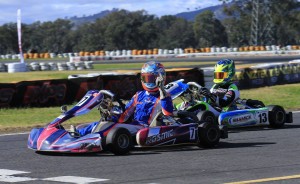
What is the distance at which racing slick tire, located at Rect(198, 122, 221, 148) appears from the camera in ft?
30.1

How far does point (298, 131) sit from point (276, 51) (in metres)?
44.8

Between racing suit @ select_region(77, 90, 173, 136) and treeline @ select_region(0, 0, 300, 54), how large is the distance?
6117cm

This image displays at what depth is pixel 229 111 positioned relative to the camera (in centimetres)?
1146

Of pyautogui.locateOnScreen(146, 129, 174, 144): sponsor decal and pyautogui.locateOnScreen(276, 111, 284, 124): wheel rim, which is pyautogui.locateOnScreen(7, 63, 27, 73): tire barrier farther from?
pyautogui.locateOnScreen(146, 129, 174, 144): sponsor decal

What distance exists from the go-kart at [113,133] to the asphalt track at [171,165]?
0.14m

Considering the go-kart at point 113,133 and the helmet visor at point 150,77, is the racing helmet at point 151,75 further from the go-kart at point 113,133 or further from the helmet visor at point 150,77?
the go-kart at point 113,133

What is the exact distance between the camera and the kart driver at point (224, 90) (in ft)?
38.2

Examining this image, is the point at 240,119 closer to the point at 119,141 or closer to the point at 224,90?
the point at 224,90

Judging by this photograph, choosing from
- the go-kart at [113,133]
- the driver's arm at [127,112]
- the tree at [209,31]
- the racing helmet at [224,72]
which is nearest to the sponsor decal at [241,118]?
the racing helmet at [224,72]

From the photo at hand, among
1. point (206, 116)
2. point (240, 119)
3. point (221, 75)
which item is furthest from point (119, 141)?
point (221, 75)

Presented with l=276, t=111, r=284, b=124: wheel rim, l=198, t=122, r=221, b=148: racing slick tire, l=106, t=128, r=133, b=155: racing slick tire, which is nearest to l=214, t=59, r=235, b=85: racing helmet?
l=276, t=111, r=284, b=124: wheel rim

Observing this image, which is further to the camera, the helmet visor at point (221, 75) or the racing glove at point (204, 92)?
the helmet visor at point (221, 75)

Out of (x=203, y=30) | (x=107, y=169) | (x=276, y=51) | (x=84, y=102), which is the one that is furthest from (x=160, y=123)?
(x=203, y=30)

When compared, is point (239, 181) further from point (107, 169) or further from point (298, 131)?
point (298, 131)
